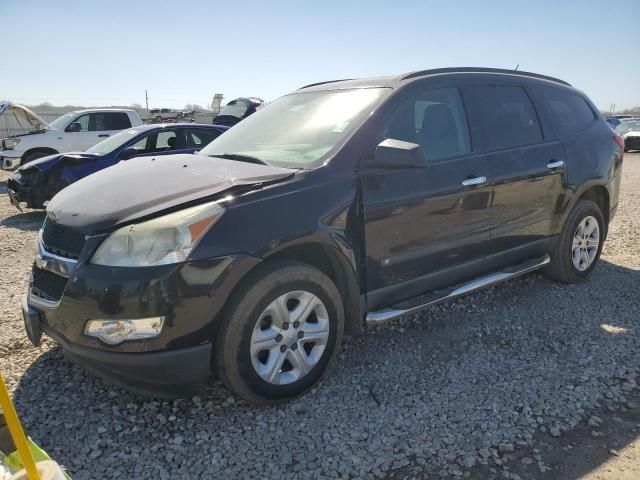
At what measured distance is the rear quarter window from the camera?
4410 millimetres

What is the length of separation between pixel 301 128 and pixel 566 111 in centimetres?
267

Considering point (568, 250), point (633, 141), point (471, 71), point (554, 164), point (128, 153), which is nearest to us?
point (471, 71)

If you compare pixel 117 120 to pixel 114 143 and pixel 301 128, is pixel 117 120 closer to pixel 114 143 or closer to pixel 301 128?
pixel 114 143

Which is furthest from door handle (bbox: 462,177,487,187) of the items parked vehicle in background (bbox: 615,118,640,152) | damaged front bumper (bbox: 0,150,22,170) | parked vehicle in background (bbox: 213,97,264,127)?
parked vehicle in background (bbox: 615,118,640,152)

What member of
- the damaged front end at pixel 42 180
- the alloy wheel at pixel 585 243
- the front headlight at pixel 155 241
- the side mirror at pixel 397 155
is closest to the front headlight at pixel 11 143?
the damaged front end at pixel 42 180

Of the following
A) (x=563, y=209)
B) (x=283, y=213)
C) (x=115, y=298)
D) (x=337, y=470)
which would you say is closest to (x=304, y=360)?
(x=337, y=470)

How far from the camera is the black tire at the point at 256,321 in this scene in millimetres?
2543

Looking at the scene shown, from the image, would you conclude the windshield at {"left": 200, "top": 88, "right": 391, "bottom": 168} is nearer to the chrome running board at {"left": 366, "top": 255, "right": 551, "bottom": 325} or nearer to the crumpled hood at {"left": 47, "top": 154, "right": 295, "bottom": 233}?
the crumpled hood at {"left": 47, "top": 154, "right": 295, "bottom": 233}

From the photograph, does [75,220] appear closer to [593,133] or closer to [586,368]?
[586,368]

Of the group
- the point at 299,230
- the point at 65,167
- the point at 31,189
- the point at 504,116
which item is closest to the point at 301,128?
the point at 299,230

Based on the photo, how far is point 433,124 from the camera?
3527 mm

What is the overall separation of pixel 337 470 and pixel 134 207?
1.64m

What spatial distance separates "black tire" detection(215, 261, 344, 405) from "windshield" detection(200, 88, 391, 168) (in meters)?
0.69

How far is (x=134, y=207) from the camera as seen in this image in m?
2.56
